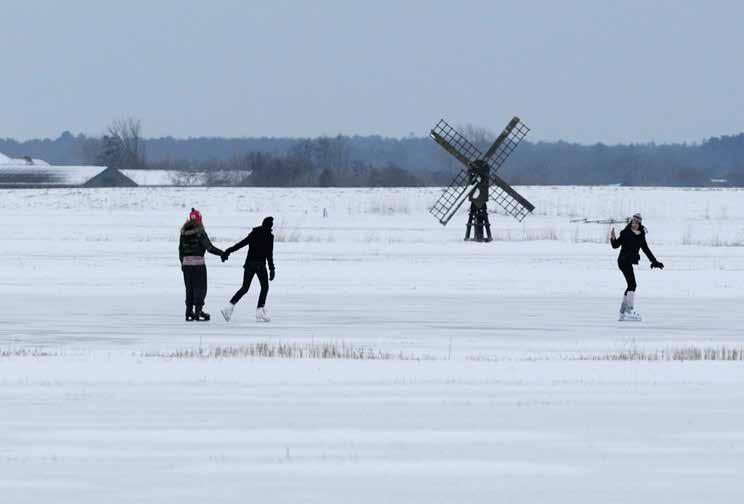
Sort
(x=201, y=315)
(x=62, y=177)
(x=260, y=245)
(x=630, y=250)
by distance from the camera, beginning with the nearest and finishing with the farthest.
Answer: (x=260, y=245) → (x=201, y=315) → (x=630, y=250) → (x=62, y=177)

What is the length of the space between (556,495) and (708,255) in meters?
34.1

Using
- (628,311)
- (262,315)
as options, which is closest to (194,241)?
(262,315)

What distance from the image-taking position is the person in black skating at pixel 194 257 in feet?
66.5

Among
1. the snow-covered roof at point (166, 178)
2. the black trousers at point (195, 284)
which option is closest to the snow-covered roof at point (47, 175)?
the snow-covered roof at point (166, 178)

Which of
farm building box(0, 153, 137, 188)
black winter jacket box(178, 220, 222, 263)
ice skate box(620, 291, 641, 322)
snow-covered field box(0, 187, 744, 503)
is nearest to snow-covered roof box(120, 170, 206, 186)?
farm building box(0, 153, 137, 188)

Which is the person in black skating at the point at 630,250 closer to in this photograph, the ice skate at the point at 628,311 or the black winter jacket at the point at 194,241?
the ice skate at the point at 628,311

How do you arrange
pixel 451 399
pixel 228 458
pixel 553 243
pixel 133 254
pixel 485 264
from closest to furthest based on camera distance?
pixel 228 458
pixel 451 399
pixel 485 264
pixel 133 254
pixel 553 243

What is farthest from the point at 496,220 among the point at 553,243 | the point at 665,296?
the point at 665,296

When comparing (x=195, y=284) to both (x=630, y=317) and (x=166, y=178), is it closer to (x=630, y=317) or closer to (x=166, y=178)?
(x=630, y=317)

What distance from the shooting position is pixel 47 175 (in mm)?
134000

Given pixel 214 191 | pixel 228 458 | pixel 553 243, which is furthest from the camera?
pixel 214 191

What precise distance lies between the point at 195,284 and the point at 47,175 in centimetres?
11676

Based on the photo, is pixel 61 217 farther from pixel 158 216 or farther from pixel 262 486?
pixel 262 486

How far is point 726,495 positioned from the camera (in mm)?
8062
